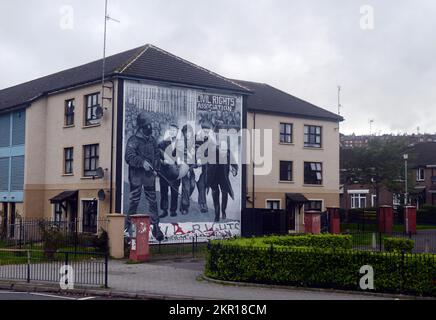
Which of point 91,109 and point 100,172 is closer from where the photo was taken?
point 100,172

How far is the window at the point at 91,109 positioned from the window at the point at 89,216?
4260 mm

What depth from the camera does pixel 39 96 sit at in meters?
36.6

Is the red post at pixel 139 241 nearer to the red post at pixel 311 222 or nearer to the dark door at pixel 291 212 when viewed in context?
the red post at pixel 311 222

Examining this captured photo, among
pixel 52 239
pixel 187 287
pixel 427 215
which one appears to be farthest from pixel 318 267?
pixel 427 215

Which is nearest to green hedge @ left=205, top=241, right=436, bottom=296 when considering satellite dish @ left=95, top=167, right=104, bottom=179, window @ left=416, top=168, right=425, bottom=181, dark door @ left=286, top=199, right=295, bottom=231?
satellite dish @ left=95, top=167, right=104, bottom=179

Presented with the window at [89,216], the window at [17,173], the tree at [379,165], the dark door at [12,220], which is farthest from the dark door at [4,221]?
the tree at [379,165]

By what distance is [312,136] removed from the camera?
43000 mm

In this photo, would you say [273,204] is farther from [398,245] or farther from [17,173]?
[398,245]

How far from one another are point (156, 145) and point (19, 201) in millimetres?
10954

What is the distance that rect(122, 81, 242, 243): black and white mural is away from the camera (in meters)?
31.0

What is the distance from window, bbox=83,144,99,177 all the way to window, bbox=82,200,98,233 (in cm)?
152

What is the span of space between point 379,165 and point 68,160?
89.9ft

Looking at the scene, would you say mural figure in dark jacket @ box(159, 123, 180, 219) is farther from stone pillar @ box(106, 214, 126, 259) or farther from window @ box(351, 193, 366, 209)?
window @ box(351, 193, 366, 209)
